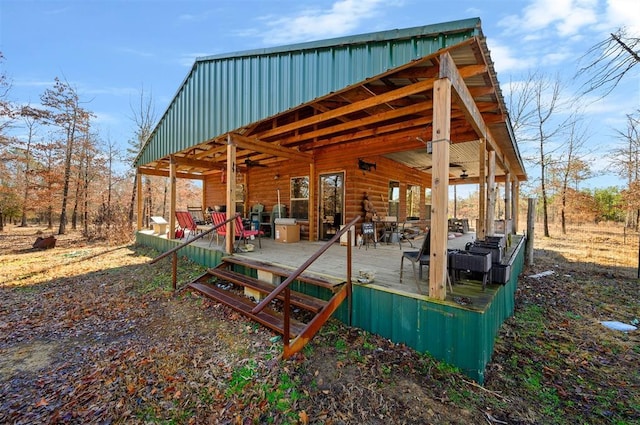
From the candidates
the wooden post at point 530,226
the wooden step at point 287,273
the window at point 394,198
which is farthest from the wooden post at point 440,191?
the wooden post at point 530,226

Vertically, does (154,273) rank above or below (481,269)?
below

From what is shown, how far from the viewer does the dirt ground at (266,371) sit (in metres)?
2.17

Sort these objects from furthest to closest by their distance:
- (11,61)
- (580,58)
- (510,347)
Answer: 1. (11,61)
2. (580,58)
3. (510,347)

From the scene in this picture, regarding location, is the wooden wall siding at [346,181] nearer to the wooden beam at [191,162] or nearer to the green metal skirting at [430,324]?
the wooden beam at [191,162]

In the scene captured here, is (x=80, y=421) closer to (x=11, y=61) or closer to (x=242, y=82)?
(x=242, y=82)

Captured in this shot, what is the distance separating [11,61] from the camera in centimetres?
1184

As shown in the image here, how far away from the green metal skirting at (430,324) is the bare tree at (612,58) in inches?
220

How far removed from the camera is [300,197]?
28.2 ft

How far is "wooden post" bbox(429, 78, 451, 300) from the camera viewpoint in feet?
9.23

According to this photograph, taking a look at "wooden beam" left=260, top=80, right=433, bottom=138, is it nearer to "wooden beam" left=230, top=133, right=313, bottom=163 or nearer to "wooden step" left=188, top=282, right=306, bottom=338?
"wooden beam" left=230, top=133, right=313, bottom=163

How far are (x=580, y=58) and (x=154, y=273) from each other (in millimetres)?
10274

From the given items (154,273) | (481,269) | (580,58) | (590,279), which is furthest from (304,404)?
(590,279)

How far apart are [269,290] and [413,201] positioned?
8.73 meters

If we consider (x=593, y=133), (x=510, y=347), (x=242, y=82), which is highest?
(x=593, y=133)
